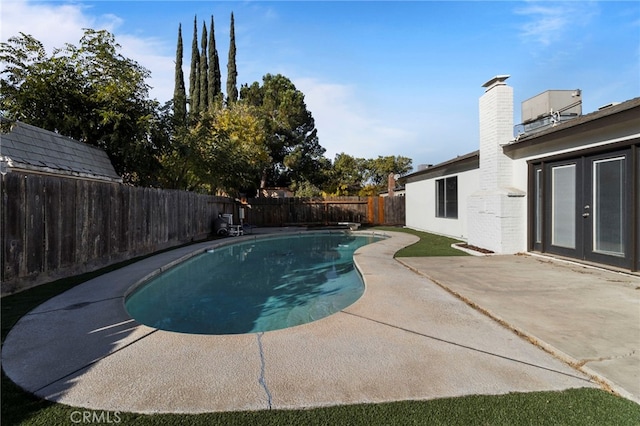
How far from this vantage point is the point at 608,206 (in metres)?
5.96

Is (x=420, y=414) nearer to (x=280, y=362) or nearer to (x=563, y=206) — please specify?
(x=280, y=362)

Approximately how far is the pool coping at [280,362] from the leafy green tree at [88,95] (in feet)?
31.6

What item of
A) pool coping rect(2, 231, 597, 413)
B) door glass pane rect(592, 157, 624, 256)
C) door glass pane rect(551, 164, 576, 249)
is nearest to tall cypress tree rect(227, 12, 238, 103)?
door glass pane rect(551, 164, 576, 249)

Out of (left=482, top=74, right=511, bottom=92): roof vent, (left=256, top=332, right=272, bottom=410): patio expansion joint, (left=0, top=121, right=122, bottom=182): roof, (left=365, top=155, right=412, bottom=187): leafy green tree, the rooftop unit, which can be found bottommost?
(left=256, top=332, right=272, bottom=410): patio expansion joint

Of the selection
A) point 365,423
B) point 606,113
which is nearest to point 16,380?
point 365,423

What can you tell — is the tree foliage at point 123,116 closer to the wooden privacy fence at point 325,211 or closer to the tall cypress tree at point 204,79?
the wooden privacy fence at point 325,211

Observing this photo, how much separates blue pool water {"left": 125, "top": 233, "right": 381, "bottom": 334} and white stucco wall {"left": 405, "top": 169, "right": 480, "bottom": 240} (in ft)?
13.7

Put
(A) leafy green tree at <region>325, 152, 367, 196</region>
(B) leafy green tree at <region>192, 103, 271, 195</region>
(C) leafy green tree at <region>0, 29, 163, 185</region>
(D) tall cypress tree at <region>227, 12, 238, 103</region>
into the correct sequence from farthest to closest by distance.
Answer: (D) tall cypress tree at <region>227, 12, 238, 103</region>, (A) leafy green tree at <region>325, 152, 367, 196</region>, (B) leafy green tree at <region>192, 103, 271, 195</region>, (C) leafy green tree at <region>0, 29, 163, 185</region>

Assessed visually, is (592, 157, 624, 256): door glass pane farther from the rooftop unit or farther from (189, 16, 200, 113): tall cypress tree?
(189, 16, 200, 113): tall cypress tree

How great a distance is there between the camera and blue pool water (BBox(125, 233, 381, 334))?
5.14 metres

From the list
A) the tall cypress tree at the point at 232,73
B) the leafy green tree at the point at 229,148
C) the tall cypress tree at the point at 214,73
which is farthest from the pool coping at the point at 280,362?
the tall cypress tree at the point at 214,73

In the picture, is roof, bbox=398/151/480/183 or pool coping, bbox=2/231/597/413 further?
roof, bbox=398/151/480/183

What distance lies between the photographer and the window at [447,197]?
39.8ft

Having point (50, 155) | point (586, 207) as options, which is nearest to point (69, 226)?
point (50, 155)
